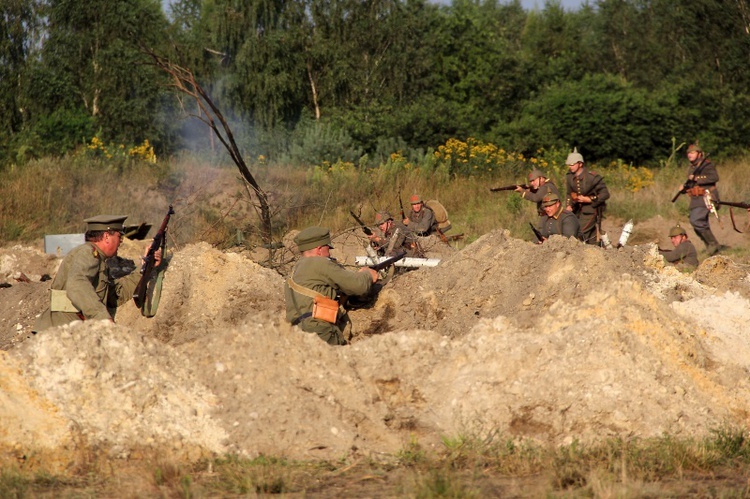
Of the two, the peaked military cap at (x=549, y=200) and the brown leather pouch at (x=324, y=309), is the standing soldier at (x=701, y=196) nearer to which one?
the peaked military cap at (x=549, y=200)

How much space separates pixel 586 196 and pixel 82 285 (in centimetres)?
Answer: 670

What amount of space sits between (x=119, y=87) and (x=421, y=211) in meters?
14.3

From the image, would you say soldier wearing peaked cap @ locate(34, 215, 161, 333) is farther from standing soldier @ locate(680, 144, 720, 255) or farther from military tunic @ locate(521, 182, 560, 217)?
standing soldier @ locate(680, 144, 720, 255)

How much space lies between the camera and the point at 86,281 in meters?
7.60

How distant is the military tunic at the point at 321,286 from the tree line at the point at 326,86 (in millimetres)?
13695

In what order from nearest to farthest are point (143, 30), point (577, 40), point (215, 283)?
point (215, 283), point (143, 30), point (577, 40)

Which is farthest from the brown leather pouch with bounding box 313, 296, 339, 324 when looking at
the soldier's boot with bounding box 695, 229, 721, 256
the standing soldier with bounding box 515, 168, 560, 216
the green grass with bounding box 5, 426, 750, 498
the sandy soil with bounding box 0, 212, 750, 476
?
the soldier's boot with bounding box 695, 229, 721, 256

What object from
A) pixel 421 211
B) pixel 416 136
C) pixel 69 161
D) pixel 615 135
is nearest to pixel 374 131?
pixel 416 136

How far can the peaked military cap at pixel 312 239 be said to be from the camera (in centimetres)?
A: 817

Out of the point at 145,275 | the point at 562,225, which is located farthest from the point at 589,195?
the point at 145,275

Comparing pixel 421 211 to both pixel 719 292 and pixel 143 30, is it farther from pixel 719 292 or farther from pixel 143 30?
pixel 143 30

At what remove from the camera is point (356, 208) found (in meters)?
16.9

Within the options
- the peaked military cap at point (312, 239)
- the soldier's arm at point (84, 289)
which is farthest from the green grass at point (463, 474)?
the peaked military cap at point (312, 239)

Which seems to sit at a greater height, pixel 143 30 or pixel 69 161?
pixel 143 30
